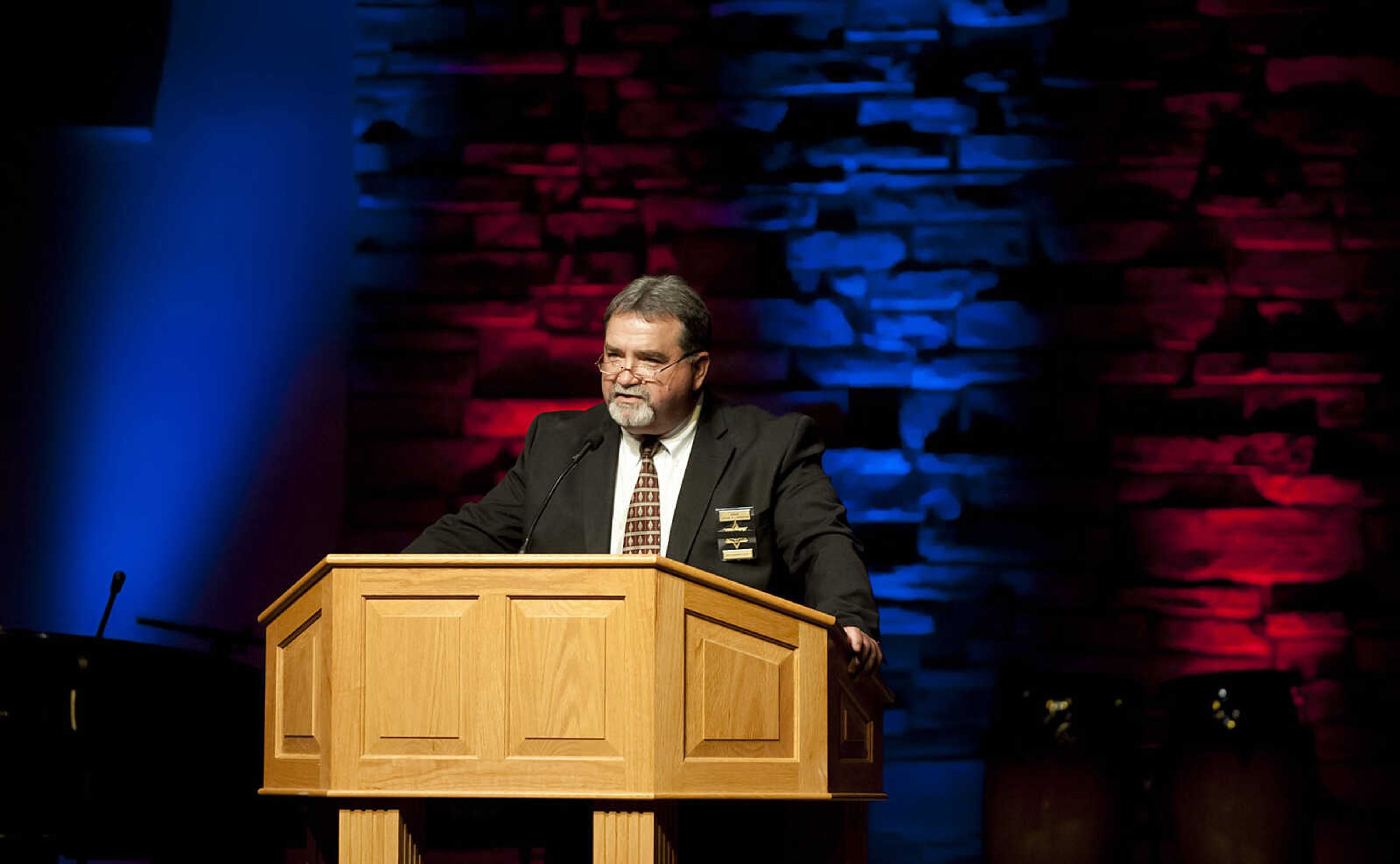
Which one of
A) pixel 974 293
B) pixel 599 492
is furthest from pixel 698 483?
pixel 974 293

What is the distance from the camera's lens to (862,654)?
7.81ft

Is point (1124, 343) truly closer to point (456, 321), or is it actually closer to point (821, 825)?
point (456, 321)

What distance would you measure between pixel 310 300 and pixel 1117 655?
2761 millimetres

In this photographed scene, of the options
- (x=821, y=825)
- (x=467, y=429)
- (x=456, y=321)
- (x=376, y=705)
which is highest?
(x=456, y=321)

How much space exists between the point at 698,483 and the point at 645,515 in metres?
0.12

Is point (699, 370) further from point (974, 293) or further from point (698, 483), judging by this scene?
point (974, 293)

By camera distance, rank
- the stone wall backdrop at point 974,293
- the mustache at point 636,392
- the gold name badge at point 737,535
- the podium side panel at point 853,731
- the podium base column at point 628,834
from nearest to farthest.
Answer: the podium base column at point 628,834 → the podium side panel at point 853,731 → the gold name badge at point 737,535 → the mustache at point 636,392 → the stone wall backdrop at point 974,293

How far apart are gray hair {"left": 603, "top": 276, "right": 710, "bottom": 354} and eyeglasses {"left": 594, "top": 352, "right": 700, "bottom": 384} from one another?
0.22ft

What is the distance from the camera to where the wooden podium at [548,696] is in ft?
6.49

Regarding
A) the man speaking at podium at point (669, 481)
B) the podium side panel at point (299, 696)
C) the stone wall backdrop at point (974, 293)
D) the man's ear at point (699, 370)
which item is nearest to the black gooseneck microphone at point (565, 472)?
the man speaking at podium at point (669, 481)

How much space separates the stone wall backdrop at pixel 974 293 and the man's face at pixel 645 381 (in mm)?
1677

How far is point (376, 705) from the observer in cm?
202

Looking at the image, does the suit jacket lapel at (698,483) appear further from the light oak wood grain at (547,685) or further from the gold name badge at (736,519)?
the light oak wood grain at (547,685)

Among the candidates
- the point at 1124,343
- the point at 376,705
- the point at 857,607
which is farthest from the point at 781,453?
the point at 1124,343
